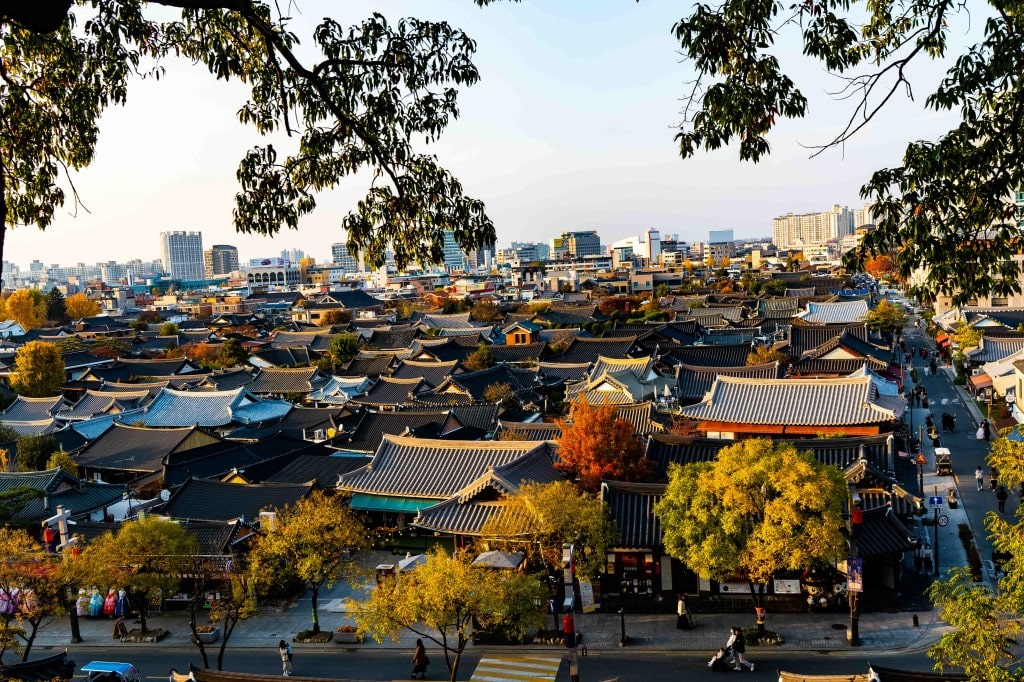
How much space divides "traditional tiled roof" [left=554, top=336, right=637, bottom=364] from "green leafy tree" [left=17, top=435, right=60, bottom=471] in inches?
1157

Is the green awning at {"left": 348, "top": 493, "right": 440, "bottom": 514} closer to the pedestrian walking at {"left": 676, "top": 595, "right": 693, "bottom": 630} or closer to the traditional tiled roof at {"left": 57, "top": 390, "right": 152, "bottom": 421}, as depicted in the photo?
the pedestrian walking at {"left": 676, "top": 595, "right": 693, "bottom": 630}

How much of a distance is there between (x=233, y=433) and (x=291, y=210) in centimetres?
3557

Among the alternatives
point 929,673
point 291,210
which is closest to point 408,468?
point 929,673

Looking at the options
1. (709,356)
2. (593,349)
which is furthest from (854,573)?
(593,349)

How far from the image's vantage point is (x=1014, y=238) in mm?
8578

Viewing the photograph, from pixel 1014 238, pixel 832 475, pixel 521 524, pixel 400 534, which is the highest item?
pixel 1014 238

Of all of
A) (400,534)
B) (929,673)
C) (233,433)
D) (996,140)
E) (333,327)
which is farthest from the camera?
(333,327)

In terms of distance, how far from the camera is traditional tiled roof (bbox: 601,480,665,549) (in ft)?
70.0

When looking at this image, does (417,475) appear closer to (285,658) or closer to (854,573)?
(285,658)

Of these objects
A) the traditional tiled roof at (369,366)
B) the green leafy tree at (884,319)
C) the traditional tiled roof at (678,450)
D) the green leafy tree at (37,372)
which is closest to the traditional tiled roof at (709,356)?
the green leafy tree at (884,319)

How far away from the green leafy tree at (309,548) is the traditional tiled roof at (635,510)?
21.6 ft

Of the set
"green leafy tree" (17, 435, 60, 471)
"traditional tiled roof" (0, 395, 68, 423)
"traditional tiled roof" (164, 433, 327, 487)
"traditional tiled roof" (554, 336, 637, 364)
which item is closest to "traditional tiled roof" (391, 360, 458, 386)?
"traditional tiled roof" (554, 336, 637, 364)

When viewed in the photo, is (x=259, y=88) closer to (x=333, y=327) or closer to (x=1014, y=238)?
(x=1014, y=238)

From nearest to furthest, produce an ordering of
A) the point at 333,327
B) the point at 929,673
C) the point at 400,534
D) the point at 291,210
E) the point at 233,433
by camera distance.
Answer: the point at 291,210
the point at 929,673
the point at 400,534
the point at 233,433
the point at 333,327
